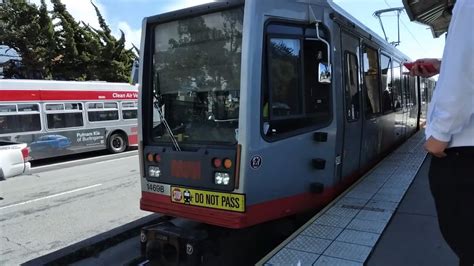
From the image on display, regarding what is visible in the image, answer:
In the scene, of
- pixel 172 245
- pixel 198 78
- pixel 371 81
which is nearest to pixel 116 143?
pixel 371 81

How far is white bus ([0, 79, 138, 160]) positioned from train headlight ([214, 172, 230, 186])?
10.9 meters

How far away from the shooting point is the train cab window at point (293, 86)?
12.7 ft

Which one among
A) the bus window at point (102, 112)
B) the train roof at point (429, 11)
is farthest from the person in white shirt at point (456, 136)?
the bus window at point (102, 112)

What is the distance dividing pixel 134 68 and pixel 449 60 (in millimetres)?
3860

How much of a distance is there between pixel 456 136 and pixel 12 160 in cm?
878

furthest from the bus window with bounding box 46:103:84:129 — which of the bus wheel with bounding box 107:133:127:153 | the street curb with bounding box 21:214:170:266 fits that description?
the street curb with bounding box 21:214:170:266

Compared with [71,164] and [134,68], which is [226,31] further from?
[71,164]

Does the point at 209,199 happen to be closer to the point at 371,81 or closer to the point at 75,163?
the point at 371,81

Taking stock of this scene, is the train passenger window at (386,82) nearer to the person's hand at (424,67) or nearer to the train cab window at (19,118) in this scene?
the person's hand at (424,67)

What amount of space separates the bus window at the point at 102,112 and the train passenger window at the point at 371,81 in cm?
1096

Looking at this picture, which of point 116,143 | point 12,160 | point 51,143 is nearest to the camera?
point 12,160

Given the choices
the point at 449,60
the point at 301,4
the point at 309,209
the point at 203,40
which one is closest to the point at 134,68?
the point at 203,40

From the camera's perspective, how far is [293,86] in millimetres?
4133

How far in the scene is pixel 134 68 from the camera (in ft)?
16.0
